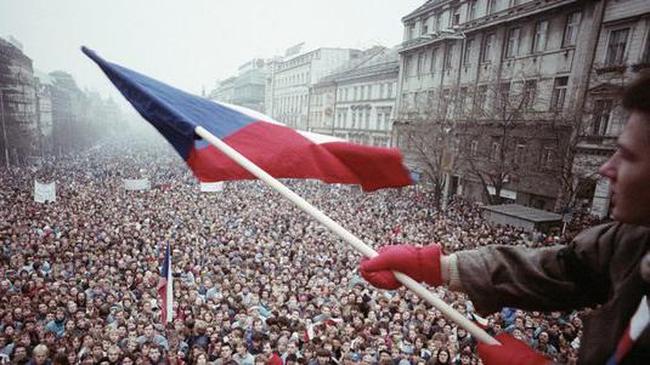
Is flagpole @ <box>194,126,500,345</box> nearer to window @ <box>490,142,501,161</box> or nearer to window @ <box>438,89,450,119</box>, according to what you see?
window @ <box>438,89,450,119</box>

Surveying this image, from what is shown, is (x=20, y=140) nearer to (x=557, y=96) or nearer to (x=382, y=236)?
(x=382, y=236)

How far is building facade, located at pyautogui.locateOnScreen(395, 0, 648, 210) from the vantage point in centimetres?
1942

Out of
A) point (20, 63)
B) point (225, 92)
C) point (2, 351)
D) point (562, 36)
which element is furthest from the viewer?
point (225, 92)

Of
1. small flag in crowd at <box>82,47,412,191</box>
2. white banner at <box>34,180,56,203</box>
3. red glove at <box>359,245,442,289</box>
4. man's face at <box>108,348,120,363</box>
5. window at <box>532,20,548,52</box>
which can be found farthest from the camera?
window at <box>532,20,548,52</box>

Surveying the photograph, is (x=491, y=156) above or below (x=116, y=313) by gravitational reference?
above

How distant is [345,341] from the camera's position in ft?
24.2

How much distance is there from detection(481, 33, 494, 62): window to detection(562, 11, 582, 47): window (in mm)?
5269

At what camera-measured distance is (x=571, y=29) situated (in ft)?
68.5

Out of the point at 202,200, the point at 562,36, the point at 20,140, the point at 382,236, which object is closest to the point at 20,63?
the point at 20,140

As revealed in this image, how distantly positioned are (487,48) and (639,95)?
2848cm

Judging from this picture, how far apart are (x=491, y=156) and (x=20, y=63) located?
5411cm

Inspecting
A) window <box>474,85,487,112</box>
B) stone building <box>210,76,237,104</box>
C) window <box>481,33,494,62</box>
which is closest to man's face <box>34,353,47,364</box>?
window <box>474,85,487,112</box>

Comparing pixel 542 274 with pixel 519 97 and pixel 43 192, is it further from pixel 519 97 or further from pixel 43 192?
pixel 519 97

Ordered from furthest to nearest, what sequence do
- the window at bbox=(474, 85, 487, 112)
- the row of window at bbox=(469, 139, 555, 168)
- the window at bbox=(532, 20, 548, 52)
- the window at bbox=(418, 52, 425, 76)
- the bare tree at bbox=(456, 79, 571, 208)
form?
1. the window at bbox=(418, 52, 425, 76)
2. the window at bbox=(474, 85, 487, 112)
3. the window at bbox=(532, 20, 548, 52)
4. the row of window at bbox=(469, 139, 555, 168)
5. the bare tree at bbox=(456, 79, 571, 208)
